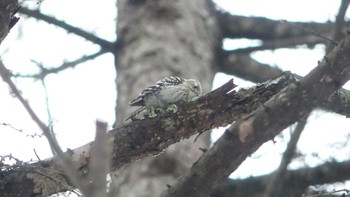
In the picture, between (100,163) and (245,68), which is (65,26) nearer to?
(245,68)

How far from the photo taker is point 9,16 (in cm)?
277

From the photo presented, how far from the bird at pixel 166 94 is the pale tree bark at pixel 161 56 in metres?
0.51

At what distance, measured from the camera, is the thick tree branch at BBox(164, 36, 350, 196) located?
7.80 feet

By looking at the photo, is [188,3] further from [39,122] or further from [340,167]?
[39,122]

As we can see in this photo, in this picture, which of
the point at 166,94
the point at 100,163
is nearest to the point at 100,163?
the point at 100,163

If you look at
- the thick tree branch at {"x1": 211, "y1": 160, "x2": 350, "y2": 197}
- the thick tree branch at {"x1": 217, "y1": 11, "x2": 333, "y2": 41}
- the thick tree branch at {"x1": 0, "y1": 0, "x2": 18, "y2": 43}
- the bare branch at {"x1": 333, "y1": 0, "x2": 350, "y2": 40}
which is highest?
the thick tree branch at {"x1": 217, "y1": 11, "x2": 333, "y2": 41}

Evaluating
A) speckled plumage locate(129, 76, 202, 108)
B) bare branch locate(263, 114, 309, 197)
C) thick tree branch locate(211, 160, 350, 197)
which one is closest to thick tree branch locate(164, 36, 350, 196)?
bare branch locate(263, 114, 309, 197)

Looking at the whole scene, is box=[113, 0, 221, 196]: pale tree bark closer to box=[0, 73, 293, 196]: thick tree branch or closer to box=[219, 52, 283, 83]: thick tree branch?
box=[219, 52, 283, 83]: thick tree branch

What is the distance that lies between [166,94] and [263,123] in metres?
1.30

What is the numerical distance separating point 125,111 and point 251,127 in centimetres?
226

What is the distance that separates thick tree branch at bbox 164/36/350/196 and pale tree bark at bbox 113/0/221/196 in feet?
5.73

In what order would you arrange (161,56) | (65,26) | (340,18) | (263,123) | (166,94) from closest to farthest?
(263,123)
(340,18)
(166,94)
(161,56)
(65,26)

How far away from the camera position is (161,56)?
4910 mm

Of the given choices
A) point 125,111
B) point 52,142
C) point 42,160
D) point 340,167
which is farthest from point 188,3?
point 52,142
